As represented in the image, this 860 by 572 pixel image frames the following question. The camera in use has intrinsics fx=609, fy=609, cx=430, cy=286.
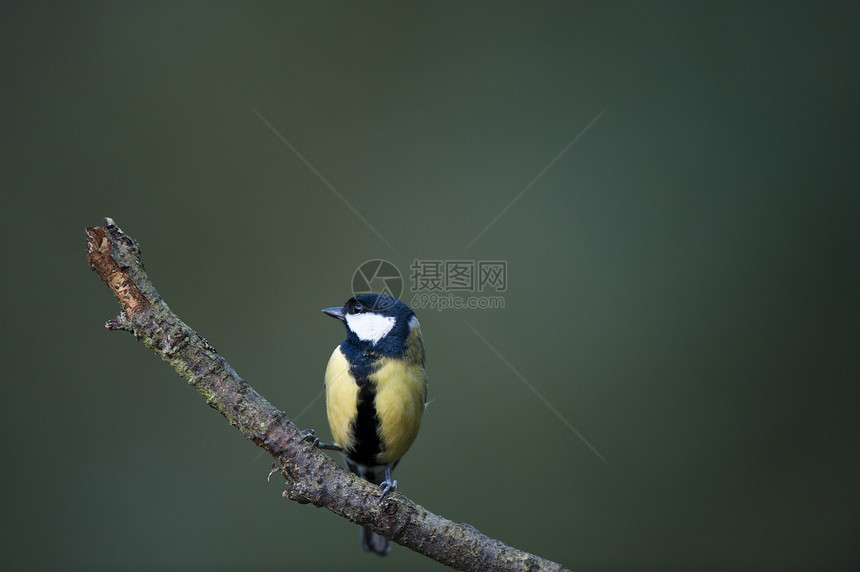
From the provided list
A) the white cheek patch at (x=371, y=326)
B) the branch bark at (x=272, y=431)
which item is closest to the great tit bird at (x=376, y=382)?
the white cheek patch at (x=371, y=326)

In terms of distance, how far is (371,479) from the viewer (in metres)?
1.51

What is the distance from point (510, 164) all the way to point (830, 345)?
153 centimetres

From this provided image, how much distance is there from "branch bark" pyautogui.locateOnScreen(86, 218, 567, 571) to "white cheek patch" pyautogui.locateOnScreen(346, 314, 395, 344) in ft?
0.98

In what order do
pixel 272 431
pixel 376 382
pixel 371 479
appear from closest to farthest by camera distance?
pixel 272 431, pixel 376 382, pixel 371 479

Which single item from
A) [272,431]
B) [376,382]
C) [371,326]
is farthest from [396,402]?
[272,431]

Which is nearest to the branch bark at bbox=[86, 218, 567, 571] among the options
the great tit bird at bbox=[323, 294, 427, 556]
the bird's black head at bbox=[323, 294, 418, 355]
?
the great tit bird at bbox=[323, 294, 427, 556]

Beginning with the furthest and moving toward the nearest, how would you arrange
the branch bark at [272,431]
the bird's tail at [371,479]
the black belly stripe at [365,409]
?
the bird's tail at [371,479]
the black belly stripe at [365,409]
the branch bark at [272,431]

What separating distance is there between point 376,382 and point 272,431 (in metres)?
0.27

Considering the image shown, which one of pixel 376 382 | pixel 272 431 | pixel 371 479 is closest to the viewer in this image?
pixel 272 431

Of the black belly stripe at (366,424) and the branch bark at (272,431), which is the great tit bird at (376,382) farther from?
the branch bark at (272,431)

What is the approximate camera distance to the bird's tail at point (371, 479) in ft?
4.76

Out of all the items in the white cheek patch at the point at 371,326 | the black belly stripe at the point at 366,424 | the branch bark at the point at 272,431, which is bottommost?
the branch bark at the point at 272,431

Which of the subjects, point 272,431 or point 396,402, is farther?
point 396,402

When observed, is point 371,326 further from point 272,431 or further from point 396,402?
point 272,431
